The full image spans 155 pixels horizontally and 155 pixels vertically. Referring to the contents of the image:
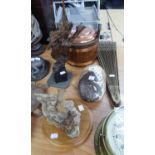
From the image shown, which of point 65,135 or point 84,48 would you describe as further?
point 84,48

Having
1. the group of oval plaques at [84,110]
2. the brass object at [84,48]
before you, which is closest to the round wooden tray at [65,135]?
the group of oval plaques at [84,110]

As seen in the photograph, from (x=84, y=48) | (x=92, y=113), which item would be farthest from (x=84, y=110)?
(x=84, y=48)

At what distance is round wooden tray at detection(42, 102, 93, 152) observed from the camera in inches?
42.8

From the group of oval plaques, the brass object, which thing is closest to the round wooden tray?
the group of oval plaques

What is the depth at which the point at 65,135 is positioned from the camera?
43.4 inches

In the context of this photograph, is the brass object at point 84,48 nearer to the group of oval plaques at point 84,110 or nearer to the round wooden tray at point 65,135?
the group of oval plaques at point 84,110

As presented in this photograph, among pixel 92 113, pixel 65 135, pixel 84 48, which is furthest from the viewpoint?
pixel 84 48

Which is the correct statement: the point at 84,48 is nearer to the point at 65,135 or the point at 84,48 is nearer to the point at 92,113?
the point at 92,113
